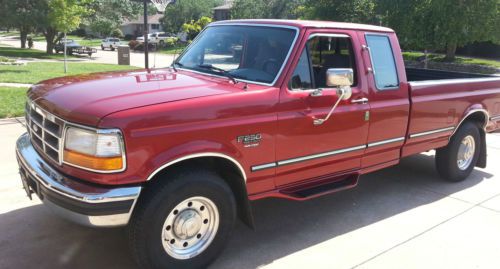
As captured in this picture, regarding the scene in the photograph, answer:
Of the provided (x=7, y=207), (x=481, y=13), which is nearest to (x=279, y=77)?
(x=7, y=207)

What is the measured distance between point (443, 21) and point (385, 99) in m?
19.3

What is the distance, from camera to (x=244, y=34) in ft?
14.3

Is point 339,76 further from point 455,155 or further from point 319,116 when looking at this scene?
point 455,155

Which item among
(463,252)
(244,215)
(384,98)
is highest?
(384,98)

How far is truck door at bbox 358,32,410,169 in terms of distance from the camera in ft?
15.1

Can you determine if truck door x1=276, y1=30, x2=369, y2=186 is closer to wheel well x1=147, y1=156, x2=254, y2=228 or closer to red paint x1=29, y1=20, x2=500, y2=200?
red paint x1=29, y1=20, x2=500, y2=200

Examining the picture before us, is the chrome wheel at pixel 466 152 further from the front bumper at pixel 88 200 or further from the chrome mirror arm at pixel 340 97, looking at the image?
the front bumper at pixel 88 200

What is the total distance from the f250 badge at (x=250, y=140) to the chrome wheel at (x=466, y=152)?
142 inches

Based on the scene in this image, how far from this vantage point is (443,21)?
21.5 meters

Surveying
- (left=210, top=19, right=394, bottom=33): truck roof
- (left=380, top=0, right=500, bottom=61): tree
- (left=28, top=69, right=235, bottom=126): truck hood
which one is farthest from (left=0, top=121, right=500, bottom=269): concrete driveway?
(left=380, top=0, right=500, bottom=61): tree

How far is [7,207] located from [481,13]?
21825 mm

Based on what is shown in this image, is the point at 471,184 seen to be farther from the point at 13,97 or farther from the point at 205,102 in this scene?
the point at 13,97

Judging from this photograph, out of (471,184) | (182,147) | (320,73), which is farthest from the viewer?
(471,184)

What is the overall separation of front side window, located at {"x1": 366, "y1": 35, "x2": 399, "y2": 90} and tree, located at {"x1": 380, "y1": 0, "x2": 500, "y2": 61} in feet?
60.8
